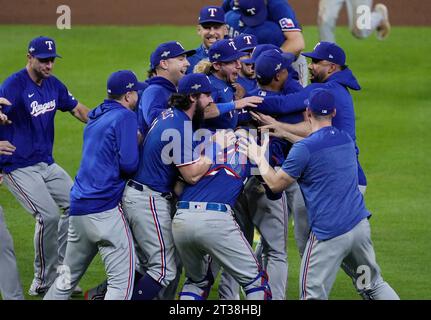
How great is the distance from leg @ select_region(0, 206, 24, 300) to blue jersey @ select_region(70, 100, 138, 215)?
69cm

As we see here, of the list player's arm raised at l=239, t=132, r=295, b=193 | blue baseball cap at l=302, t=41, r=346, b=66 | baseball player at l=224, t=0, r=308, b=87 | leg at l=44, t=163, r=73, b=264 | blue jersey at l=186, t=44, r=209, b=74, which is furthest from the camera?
baseball player at l=224, t=0, r=308, b=87

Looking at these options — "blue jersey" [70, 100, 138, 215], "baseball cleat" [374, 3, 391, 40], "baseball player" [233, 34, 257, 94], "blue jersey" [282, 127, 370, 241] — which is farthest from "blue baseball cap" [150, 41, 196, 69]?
"baseball cleat" [374, 3, 391, 40]

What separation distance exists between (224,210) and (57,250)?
5.96 feet

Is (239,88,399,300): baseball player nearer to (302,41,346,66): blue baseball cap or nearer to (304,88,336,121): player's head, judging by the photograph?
(304,88,336,121): player's head

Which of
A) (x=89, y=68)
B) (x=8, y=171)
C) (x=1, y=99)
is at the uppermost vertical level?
(x=1, y=99)

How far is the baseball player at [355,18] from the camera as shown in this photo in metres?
16.1

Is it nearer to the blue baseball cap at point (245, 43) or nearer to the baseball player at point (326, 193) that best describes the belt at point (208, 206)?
the baseball player at point (326, 193)

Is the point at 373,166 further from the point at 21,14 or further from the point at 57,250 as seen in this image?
the point at 21,14

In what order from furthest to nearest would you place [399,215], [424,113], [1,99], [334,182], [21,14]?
[21,14] < [424,113] < [399,215] < [1,99] < [334,182]

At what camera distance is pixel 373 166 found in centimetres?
1248

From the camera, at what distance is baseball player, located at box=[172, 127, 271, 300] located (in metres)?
6.98

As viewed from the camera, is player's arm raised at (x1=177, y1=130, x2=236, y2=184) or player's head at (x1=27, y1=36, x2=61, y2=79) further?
player's head at (x1=27, y1=36, x2=61, y2=79)

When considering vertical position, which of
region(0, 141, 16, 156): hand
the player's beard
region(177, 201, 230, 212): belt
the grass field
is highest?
the player's beard
